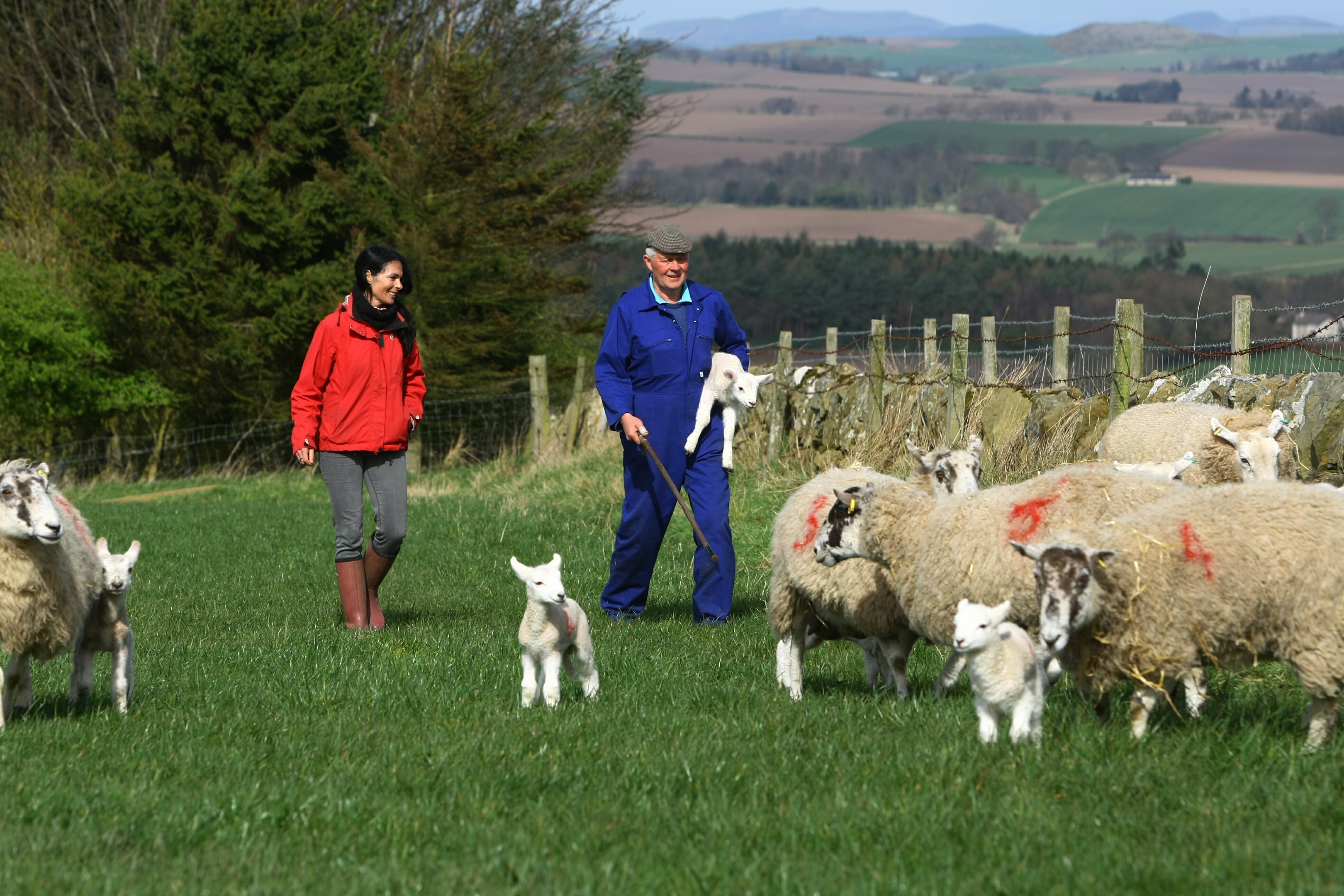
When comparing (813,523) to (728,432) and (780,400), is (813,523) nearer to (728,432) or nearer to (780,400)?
(728,432)

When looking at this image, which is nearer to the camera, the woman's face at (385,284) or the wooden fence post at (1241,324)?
the woman's face at (385,284)

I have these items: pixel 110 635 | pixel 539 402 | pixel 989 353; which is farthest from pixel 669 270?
pixel 539 402

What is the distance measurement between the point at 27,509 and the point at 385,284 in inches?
112

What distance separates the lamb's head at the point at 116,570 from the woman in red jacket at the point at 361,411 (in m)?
1.84

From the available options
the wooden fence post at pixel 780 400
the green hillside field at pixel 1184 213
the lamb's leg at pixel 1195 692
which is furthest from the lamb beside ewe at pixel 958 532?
the green hillside field at pixel 1184 213

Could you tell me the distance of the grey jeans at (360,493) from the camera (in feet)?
26.7

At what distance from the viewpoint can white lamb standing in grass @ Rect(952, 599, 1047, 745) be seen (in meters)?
4.89

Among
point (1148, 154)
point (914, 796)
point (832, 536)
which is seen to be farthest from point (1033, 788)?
point (1148, 154)

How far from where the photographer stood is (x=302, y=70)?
24.2 m

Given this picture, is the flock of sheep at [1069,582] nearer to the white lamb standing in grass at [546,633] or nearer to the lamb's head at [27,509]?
the white lamb standing in grass at [546,633]

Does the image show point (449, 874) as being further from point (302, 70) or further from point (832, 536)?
point (302, 70)

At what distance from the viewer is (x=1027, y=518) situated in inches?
234

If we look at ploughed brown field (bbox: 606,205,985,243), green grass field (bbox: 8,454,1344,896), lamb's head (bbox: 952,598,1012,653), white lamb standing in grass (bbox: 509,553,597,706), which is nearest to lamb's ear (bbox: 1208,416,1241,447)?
green grass field (bbox: 8,454,1344,896)

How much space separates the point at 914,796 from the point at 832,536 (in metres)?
1.97
